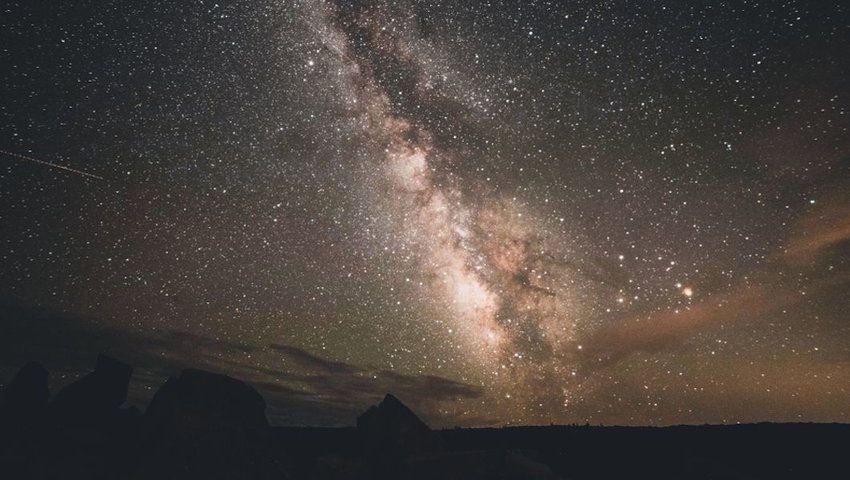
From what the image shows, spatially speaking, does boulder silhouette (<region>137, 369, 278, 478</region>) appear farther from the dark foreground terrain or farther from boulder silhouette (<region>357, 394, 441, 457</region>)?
boulder silhouette (<region>357, 394, 441, 457</region>)

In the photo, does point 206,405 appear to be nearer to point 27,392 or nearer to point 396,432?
point 396,432

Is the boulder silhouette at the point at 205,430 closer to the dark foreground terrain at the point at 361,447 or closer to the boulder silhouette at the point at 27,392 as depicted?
the dark foreground terrain at the point at 361,447

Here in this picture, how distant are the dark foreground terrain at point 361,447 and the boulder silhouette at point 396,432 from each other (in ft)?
0.07

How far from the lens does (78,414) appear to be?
1081 cm

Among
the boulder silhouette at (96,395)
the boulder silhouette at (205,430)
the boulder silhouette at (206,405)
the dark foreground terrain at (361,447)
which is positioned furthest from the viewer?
the boulder silhouette at (96,395)

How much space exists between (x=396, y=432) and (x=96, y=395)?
8.38 m

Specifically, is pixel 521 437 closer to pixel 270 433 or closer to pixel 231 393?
pixel 270 433

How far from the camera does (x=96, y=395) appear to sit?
37.3 ft

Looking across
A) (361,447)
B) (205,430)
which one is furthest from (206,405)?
(361,447)

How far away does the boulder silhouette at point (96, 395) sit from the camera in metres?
10.8

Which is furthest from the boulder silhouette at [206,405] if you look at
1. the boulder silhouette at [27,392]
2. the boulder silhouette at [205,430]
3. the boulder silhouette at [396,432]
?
the boulder silhouette at [27,392]

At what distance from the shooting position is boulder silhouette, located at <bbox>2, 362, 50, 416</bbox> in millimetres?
11172

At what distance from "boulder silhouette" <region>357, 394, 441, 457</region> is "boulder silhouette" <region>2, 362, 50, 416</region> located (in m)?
8.94

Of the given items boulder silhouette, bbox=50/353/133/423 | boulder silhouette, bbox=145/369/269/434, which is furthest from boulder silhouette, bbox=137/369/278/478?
boulder silhouette, bbox=50/353/133/423
